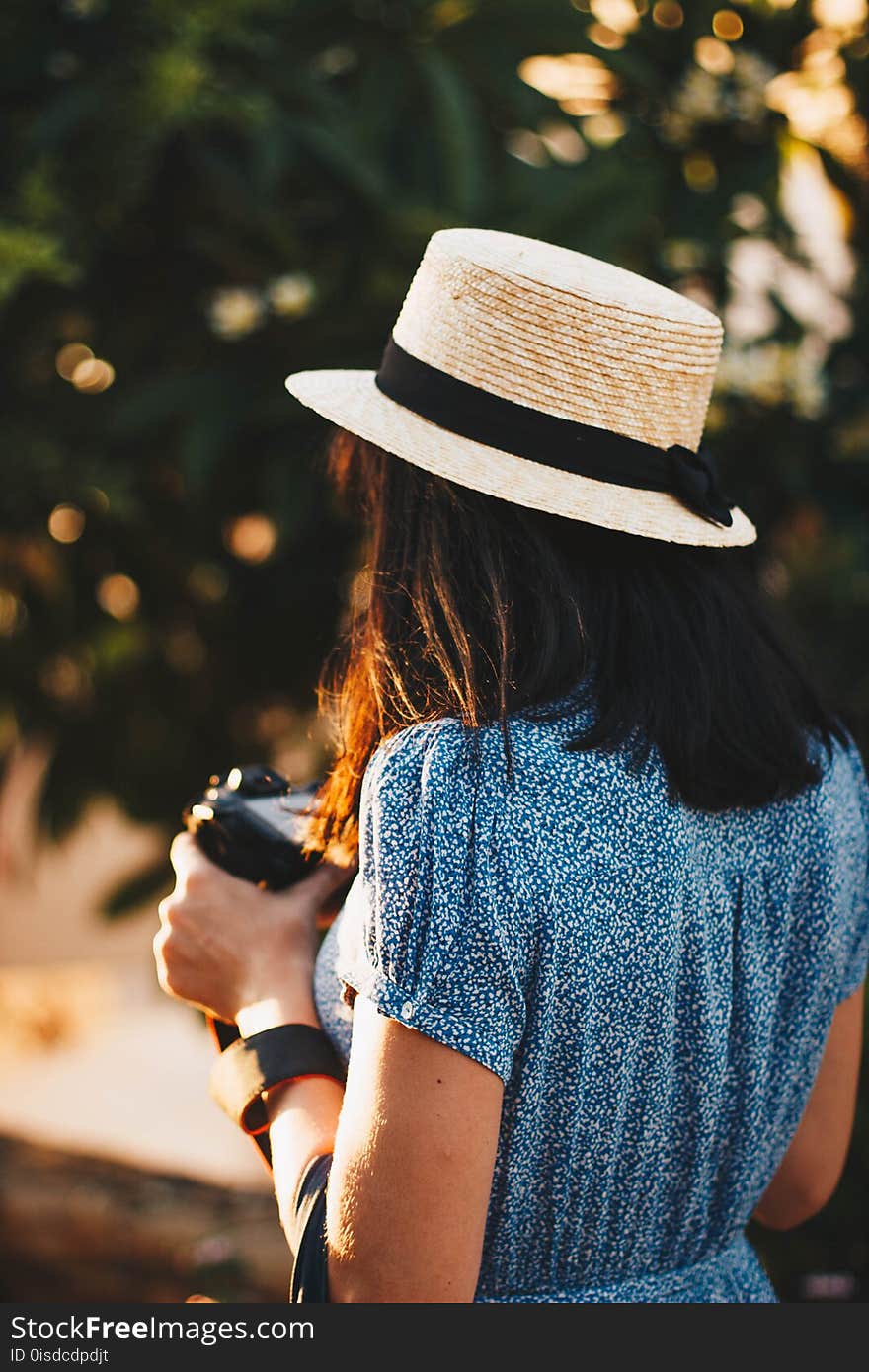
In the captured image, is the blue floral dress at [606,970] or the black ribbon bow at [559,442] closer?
the blue floral dress at [606,970]

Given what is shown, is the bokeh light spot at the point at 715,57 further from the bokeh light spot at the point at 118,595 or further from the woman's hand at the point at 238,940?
the woman's hand at the point at 238,940

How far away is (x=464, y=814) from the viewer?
85 cm

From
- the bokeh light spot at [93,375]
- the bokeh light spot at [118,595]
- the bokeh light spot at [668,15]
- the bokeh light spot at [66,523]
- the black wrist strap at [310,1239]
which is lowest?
the bokeh light spot at [118,595]

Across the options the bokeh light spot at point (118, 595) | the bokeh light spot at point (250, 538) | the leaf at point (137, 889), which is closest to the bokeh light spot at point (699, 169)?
the bokeh light spot at point (250, 538)

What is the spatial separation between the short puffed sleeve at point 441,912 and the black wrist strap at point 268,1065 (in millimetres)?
186

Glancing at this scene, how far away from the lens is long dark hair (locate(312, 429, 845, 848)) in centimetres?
93

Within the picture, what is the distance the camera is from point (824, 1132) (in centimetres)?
123

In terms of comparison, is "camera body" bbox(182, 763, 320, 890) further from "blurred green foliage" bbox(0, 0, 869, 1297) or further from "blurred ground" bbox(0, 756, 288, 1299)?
"blurred ground" bbox(0, 756, 288, 1299)

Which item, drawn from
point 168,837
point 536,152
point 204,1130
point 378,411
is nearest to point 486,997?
point 378,411

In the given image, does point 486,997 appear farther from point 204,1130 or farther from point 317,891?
point 204,1130

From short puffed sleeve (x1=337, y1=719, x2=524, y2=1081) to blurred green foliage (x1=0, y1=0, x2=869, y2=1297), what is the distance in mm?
1148

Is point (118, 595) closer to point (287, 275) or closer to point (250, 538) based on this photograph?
point (250, 538)

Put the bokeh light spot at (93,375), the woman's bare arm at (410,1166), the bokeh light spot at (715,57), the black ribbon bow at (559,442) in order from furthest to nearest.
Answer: the bokeh light spot at (715,57)
the bokeh light spot at (93,375)
the black ribbon bow at (559,442)
the woman's bare arm at (410,1166)

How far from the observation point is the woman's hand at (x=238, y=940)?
1.10 meters
